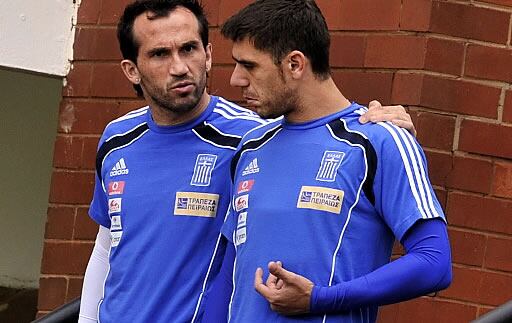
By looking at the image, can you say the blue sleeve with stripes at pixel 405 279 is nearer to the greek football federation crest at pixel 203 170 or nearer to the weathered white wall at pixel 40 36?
the greek football federation crest at pixel 203 170

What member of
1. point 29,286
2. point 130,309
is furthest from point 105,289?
point 29,286

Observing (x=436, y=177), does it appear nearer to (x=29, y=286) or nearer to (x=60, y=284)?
(x=60, y=284)

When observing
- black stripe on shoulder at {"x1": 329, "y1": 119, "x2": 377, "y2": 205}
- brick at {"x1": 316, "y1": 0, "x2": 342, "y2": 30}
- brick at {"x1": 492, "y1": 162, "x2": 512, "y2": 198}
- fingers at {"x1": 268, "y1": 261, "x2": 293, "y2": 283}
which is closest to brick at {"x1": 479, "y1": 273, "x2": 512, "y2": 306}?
brick at {"x1": 492, "y1": 162, "x2": 512, "y2": 198}

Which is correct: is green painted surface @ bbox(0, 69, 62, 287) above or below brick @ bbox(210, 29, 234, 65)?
below

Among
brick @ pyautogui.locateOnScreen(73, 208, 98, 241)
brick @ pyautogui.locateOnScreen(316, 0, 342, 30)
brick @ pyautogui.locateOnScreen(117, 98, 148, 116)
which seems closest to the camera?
brick @ pyautogui.locateOnScreen(316, 0, 342, 30)

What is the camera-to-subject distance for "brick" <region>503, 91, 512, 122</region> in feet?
16.7

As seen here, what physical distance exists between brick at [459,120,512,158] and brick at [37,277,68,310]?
1945 millimetres

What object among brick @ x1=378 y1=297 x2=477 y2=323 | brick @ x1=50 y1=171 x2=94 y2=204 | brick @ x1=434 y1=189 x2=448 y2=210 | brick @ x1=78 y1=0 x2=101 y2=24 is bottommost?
brick @ x1=378 y1=297 x2=477 y2=323

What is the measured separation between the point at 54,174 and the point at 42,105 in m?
1.24

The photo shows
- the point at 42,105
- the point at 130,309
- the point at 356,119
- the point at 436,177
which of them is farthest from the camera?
the point at 42,105

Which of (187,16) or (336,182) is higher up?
(187,16)

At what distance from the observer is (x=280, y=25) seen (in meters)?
3.71

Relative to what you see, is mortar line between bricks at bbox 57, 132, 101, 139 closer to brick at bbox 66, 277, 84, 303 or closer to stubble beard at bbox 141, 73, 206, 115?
brick at bbox 66, 277, 84, 303

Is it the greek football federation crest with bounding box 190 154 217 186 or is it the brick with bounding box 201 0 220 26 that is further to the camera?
the brick with bounding box 201 0 220 26
